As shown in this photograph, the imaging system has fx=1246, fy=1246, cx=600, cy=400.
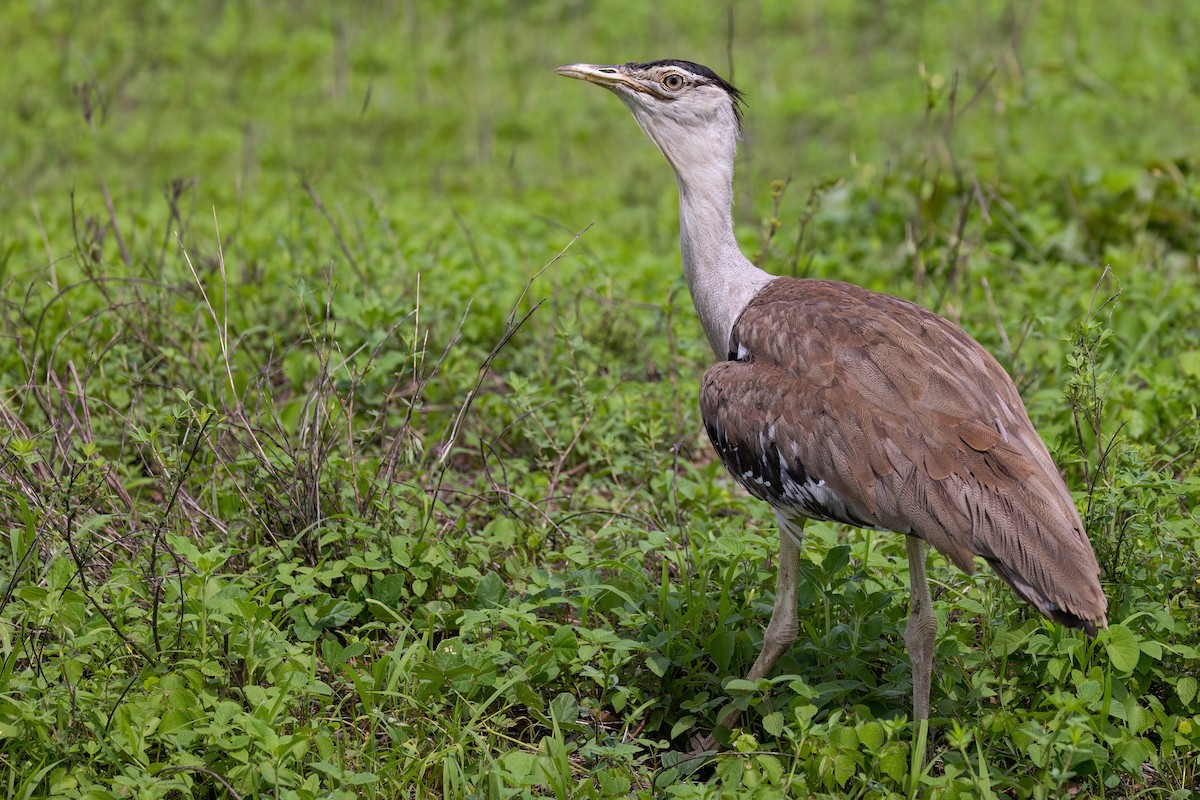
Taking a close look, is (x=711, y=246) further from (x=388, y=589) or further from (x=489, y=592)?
(x=388, y=589)

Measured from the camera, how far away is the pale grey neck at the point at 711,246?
3.57 metres

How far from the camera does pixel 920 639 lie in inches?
117

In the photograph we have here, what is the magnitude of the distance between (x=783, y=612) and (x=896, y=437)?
1.96 feet

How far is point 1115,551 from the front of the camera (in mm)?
3283

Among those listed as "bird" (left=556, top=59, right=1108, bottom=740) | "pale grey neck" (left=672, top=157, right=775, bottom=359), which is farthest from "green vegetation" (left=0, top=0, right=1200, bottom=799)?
"pale grey neck" (left=672, top=157, right=775, bottom=359)

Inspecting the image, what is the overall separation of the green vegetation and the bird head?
60 cm

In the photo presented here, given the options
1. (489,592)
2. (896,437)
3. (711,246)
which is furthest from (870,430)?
(489,592)

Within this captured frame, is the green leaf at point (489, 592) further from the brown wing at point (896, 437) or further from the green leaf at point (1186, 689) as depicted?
the green leaf at point (1186, 689)

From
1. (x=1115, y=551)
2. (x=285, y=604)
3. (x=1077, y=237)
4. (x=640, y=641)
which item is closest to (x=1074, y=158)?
(x=1077, y=237)

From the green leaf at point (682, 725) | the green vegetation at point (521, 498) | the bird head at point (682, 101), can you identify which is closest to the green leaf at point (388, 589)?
the green vegetation at point (521, 498)

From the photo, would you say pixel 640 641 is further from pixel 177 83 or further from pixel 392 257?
pixel 177 83

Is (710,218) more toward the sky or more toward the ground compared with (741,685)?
more toward the sky

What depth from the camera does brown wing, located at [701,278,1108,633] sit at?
8.90ft

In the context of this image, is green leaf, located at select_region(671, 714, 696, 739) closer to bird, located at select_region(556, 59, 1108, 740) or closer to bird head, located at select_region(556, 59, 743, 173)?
bird, located at select_region(556, 59, 1108, 740)
